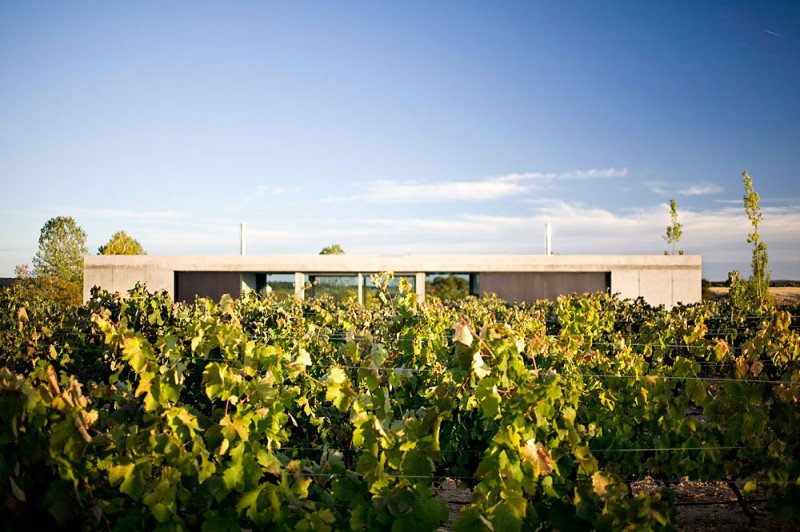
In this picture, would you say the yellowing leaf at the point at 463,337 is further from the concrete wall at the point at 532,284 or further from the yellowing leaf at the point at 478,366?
the concrete wall at the point at 532,284

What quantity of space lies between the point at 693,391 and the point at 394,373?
177 cm

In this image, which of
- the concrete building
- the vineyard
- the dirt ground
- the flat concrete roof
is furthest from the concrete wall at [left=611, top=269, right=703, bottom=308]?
the vineyard

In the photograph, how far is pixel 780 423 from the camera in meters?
3.36

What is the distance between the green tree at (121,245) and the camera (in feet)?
106

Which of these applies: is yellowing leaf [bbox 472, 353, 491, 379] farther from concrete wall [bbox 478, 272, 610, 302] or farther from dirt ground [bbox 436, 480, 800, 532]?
concrete wall [bbox 478, 272, 610, 302]

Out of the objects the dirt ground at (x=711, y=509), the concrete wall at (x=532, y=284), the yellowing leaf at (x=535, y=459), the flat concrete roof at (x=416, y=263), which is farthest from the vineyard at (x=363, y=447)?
the concrete wall at (x=532, y=284)

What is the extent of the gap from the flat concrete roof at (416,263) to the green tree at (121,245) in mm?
15103

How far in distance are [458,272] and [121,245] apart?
21.2 m

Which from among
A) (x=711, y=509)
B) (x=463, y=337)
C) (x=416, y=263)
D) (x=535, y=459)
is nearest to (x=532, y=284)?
(x=416, y=263)

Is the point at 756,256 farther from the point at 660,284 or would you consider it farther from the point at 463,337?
the point at 463,337

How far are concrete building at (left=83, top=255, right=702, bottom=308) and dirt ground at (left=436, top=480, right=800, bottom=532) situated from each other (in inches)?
518

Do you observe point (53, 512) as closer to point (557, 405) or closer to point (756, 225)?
point (557, 405)

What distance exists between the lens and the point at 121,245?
3269 centimetres

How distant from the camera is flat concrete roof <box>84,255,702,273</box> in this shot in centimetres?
1797
